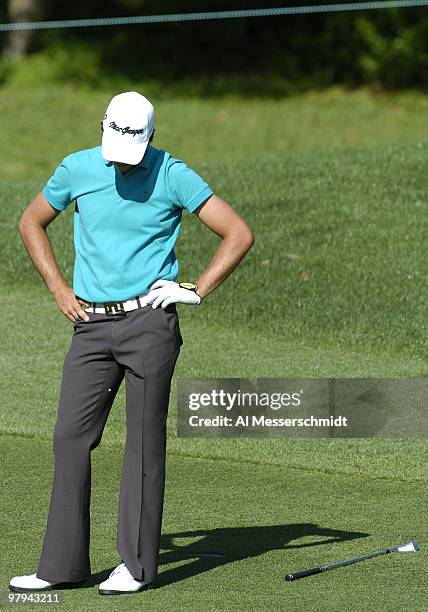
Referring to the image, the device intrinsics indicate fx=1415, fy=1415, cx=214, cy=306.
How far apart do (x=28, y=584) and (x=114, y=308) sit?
1231mm

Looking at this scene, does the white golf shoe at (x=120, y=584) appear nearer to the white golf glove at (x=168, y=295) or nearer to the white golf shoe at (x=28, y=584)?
the white golf shoe at (x=28, y=584)

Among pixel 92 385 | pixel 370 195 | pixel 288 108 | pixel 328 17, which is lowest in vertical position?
pixel 92 385

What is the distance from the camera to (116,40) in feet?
100

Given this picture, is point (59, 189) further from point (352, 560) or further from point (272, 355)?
point (272, 355)

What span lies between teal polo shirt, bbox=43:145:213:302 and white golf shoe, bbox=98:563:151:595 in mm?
1168

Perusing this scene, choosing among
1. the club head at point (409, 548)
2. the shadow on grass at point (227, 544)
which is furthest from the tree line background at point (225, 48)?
the club head at point (409, 548)

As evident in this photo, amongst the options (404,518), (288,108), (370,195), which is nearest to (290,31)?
(288,108)

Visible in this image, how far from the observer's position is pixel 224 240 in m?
5.99

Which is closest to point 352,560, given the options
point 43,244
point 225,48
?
point 43,244

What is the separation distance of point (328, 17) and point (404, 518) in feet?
73.2

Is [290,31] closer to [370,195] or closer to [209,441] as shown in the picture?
[370,195]

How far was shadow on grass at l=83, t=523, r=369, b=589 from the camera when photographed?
6.43 metres

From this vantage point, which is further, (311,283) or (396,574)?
(311,283)

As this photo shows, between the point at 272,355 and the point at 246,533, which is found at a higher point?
the point at 272,355
